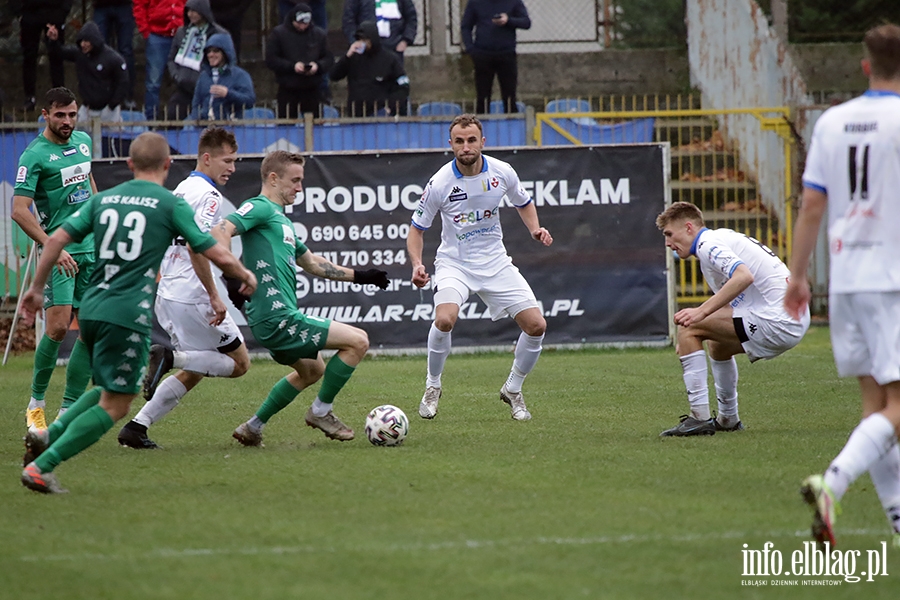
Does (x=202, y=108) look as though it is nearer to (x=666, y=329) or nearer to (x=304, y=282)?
(x=304, y=282)

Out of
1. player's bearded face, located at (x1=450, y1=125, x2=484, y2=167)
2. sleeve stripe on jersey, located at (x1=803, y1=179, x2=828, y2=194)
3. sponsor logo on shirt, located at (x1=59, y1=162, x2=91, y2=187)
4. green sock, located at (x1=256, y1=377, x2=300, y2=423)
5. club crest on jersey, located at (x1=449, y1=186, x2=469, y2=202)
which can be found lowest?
green sock, located at (x1=256, y1=377, x2=300, y2=423)

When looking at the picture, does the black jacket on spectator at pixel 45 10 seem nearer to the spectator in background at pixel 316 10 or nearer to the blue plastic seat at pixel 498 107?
the spectator in background at pixel 316 10

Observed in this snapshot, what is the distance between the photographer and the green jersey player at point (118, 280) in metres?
6.16

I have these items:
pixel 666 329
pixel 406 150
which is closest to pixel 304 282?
pixel 406 150

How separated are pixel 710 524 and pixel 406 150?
10.0 m

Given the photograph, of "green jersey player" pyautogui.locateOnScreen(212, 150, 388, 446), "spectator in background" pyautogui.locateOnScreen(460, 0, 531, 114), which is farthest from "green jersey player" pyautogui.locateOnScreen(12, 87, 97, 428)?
"spectator in background" pyautogui.locateOnScreen(460, 0, 531, 114)

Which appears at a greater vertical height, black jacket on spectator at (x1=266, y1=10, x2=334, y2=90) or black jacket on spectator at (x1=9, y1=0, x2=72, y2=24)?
black jacket on spectator at (x1=9, y1=0, x2=72, y2=24)

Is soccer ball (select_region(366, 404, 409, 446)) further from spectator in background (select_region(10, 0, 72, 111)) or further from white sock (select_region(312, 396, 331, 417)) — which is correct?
spectator in background (select_region(10, 0, 72, 111))

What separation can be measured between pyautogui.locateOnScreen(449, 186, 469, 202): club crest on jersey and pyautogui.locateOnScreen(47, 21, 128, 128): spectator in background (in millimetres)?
8666

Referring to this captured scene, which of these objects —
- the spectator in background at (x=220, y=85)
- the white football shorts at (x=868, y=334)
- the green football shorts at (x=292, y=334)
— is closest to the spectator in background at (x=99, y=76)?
the spectator in background at (x=220, y=85)

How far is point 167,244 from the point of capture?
6.31 metres

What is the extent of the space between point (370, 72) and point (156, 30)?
349cm

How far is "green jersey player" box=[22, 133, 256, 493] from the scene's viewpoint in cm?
616

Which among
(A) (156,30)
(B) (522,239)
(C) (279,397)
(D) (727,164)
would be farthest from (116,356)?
(D) (727,164)
